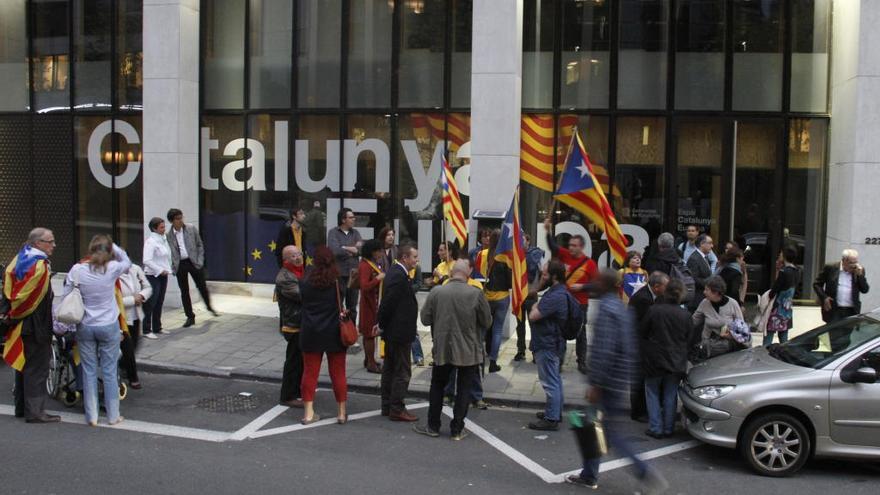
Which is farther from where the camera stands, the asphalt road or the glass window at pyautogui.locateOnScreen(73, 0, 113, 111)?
the glass window at pyautogui.locateOnScreen(73, 0, 113, 111)

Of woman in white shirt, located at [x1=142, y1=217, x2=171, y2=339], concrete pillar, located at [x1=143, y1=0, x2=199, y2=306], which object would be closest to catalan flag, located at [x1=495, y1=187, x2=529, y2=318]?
woman in white shirt, located at [x1=142, y1=217, x2=171, y2=339]

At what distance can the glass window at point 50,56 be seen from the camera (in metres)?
16.5

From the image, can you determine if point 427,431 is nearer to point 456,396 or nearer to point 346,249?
point 456,396

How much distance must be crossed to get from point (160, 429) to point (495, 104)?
7.11 metres

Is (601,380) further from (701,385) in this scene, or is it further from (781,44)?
(781,44)

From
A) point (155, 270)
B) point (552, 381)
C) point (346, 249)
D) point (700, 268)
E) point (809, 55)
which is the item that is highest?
point (809, 55)

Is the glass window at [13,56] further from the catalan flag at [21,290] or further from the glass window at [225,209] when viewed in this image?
the catalan flag at [21,290]

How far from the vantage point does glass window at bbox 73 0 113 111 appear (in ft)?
53.3

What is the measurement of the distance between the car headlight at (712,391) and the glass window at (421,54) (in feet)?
27.8

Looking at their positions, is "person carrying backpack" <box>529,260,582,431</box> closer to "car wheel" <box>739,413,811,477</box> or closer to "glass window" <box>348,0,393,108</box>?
"car wheel" <box>739,413,811,477</box>

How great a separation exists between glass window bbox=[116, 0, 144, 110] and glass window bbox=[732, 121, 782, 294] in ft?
35.7

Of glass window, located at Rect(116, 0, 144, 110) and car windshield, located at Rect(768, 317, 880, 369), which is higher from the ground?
glass window, located at Rect(116, 0, 144, 110)

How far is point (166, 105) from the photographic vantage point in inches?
585

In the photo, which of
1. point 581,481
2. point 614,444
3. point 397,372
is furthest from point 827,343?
point 397,372
